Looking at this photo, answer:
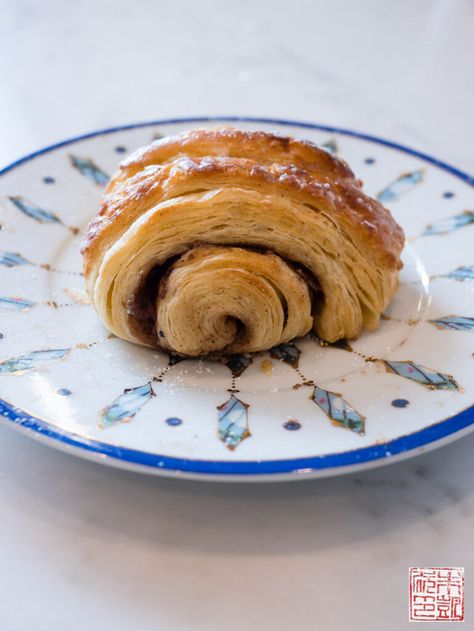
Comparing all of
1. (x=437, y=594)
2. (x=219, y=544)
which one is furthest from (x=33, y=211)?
(x=437, y=594)

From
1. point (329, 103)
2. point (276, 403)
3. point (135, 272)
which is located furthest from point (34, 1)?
point (276, 403)

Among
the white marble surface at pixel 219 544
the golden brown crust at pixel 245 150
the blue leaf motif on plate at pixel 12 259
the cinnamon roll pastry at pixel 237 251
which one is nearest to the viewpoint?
the white marble surface at pixel 219 544

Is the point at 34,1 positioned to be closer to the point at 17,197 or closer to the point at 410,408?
the point at 17,197

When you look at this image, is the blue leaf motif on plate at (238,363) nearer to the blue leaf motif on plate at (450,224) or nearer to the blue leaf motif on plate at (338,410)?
the blue leaf motif on plate at (338,410)

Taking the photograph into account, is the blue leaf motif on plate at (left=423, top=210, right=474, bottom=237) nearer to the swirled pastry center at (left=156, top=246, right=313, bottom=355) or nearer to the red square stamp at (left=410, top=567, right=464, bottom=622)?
the swirled pastry center at (left=156, top=246, right=313, bottom=355)

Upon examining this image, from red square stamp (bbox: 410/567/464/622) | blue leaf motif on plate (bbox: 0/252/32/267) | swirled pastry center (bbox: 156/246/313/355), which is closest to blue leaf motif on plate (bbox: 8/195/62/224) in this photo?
blue leaf motif on plate (bbox: 0/252/32/267)

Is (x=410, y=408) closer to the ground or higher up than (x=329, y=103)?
closer to the ground

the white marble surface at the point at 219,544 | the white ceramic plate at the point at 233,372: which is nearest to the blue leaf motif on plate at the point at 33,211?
the white ceramic plate at the point at 233,372
